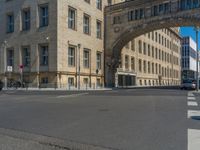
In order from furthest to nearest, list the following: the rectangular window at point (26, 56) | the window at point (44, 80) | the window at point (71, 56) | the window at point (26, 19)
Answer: the window at point (26, 19) → the rectangular window at point (26, 56) → the window at point (71, 56) → the window at point (44, 80)

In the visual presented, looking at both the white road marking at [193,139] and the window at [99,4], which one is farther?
the window at [99,4]

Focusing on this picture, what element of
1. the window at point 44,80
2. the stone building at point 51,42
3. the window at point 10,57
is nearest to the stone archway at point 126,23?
the stone building at point 51,42

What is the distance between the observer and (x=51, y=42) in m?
40.5

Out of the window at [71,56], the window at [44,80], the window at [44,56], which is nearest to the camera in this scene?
the window at [44,80]

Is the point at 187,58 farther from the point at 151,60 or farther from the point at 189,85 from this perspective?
the point at 189,85

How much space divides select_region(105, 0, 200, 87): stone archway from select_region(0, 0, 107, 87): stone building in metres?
1.96

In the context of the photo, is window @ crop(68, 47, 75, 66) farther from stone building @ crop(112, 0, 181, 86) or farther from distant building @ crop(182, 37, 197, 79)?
distant building @ crop(182, 37, 197, 79)

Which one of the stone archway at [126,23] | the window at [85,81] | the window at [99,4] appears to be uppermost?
the window at [99,4]

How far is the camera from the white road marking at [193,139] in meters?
5.96

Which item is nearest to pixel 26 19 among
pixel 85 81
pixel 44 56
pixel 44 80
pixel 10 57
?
pixel 10 57

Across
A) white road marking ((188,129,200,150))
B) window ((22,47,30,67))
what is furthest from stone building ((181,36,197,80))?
white road marking ((188,129,200,150))

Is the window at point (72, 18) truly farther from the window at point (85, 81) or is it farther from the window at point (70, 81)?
the window at point (85, 81)

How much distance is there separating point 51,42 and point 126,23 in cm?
1450

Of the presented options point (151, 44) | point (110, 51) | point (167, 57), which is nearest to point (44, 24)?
point (110, 51)
